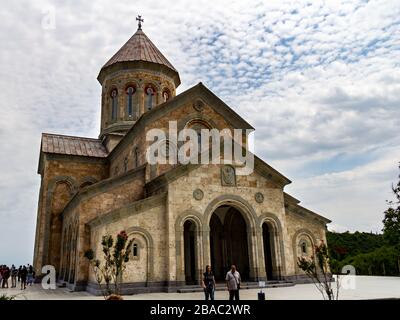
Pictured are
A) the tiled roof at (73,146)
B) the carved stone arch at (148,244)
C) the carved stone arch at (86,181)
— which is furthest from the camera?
the tiled roof at (73,146)

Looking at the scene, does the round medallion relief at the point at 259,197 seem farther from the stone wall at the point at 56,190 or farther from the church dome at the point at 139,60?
the church dome at the point at 139,60

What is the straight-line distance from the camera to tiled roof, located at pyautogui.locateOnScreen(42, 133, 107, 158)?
23.5m

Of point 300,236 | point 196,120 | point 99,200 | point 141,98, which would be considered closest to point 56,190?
point 99,200

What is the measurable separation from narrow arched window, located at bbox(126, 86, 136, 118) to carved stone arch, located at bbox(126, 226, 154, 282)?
12.6 m

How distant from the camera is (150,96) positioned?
2452 cm

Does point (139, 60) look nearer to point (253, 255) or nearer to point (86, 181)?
point (86, 181)

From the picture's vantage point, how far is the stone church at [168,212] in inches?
531

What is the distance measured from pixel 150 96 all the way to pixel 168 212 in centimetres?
1282

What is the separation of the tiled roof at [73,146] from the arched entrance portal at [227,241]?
34.9 ft

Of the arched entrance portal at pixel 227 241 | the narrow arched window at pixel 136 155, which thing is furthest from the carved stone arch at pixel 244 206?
the narrow arched window at pixel 136 155

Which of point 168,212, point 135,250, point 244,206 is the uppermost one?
point 244,206

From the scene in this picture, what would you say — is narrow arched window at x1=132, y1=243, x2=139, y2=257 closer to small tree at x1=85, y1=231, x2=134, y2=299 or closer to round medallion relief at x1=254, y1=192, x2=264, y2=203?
small tree at x1=85, y1=231, x2=134, y2=299

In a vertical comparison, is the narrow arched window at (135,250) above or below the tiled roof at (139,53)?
below

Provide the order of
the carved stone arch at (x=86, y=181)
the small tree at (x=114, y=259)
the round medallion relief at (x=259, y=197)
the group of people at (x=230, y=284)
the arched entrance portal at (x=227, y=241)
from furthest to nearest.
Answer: the carved stone arch at (x=86, y=181), the arched entrance portal at (x=227, y=241), the round medallion relief at (x=259, y=197), the group of people at (x=230, y=284), the small tree at (x=114, y=259)
